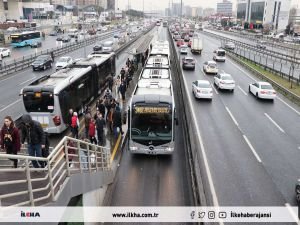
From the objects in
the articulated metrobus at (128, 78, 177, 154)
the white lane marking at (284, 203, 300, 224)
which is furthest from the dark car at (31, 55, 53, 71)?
the white lane marking at (284, 203, 300, 224)

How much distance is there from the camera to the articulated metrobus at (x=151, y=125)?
1484 centimetres

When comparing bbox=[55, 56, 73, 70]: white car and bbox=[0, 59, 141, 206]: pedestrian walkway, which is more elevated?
bbox=[0, 59, 141, 206]: pedestrian walkway

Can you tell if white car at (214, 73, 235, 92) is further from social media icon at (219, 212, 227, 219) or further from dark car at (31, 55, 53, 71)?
dark car at (31, 55, 53, 71)

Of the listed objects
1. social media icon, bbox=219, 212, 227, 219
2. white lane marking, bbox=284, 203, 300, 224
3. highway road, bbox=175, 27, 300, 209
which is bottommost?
highway road, bbox=175, 27, 300, 209

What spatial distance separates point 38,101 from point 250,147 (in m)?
11.0

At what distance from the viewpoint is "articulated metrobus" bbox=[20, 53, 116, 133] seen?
54.5 feet

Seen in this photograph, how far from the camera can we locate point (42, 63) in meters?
41.2

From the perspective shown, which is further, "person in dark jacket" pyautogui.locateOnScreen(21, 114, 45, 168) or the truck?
the truck

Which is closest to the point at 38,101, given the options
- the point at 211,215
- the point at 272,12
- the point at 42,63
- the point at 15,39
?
the point at 211,215

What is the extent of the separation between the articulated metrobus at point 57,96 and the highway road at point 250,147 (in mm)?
7542

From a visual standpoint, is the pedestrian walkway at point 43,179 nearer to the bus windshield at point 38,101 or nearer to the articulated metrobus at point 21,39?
the bus windshield at point 38,101

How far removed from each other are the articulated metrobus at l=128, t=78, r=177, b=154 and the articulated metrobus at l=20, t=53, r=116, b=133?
14.3ft

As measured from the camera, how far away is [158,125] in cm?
1497

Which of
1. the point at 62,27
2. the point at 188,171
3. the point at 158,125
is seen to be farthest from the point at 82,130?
the point at 62,27
